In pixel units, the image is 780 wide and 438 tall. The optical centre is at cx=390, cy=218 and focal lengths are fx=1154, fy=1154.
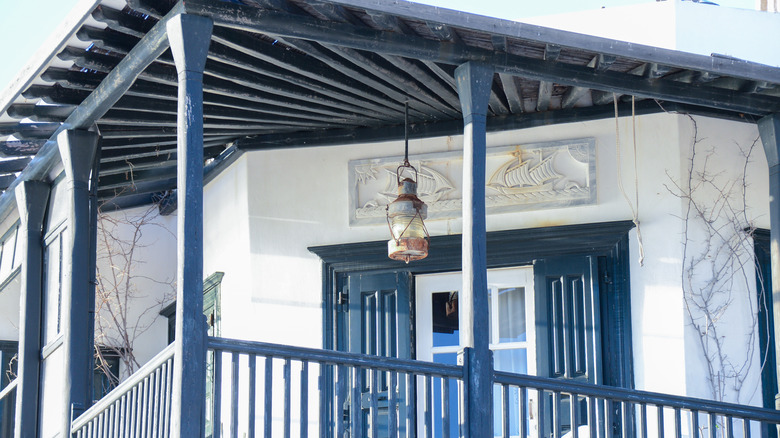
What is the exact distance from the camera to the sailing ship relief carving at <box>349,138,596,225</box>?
27.1 ft

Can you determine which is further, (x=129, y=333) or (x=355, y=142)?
(x=129, y=333)

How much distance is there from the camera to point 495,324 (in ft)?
27.6

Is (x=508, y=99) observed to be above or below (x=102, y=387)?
above

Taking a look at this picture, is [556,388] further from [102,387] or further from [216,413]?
[102,387]

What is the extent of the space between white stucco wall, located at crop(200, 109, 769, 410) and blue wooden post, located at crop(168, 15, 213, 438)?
9.07 feet

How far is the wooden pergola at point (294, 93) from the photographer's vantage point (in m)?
6.13

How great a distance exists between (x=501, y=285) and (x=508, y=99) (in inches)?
54.9

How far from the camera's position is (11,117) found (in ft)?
25.0

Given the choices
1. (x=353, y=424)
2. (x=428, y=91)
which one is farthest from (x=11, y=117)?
(x=353, y=424)

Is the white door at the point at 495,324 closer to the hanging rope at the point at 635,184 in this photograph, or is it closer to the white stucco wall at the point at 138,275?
the hanging rope at the point at 635,184

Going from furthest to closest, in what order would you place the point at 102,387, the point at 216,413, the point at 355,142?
the point at 102,387 < the point at 355,142 < the point at 216,413

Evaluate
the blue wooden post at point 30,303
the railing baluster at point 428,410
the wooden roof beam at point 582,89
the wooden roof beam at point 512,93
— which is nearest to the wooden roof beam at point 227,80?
the wooden roof beam at point 512,93

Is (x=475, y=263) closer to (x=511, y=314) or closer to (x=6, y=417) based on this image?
(x=511, y=314)

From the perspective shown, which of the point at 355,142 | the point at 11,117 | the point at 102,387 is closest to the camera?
the point at 11,117
